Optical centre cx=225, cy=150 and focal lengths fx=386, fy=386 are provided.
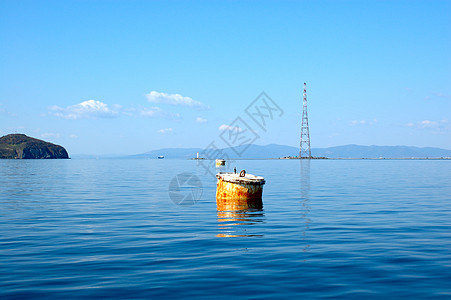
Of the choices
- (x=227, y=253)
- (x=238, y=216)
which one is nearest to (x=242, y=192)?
(x=238, y=216)

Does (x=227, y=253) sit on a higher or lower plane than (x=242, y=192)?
lower

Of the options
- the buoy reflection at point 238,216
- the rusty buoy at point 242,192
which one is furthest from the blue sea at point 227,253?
the rusty buoy at point 242,192

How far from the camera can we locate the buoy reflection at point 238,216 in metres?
16.1

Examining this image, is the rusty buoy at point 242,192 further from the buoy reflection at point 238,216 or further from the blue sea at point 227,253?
the blue sea at point 227,253

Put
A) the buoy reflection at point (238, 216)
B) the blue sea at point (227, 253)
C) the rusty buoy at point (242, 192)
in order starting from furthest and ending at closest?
1. the rusty buoy at point (242, 192)
2. the buoy reflection at point (238, 216)
3. the blue sea at point (227, 253)

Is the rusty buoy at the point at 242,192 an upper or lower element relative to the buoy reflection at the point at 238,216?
upper

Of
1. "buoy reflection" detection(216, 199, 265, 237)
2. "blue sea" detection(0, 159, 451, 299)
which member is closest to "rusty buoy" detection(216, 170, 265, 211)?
"buoy reflection" detection(216, 199, 265, 237)

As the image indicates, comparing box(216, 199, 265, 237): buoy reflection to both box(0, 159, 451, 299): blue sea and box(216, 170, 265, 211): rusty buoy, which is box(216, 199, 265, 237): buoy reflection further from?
box(0, 159, 451, 299): blue sea

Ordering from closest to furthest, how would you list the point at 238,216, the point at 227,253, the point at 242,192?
1. the point at 227,253
2. the point at 238,216
3. the point at 242,192

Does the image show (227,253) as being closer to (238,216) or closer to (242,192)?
(238,216)

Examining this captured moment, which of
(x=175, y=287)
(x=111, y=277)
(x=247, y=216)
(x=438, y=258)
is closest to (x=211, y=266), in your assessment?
(x=175, y=287)

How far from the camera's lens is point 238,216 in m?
20.4

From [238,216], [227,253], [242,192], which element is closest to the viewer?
[227,253]

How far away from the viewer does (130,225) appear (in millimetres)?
17781
